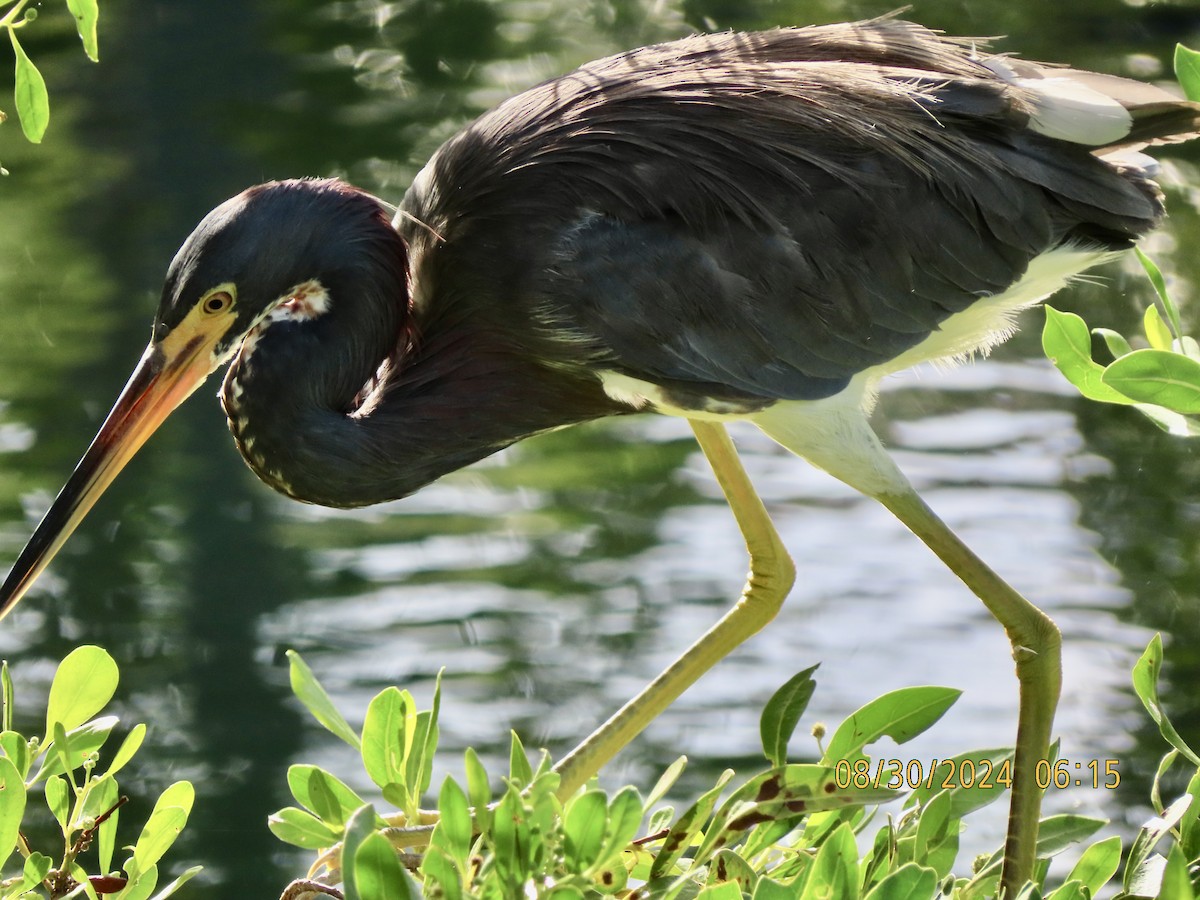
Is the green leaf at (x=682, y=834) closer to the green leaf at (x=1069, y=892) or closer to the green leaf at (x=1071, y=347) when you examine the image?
the green leaf at (x=1069, y=892)

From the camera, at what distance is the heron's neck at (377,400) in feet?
10.4

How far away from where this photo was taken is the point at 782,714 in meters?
2.62

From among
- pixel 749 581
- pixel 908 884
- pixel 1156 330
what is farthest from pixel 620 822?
pixel 749 581

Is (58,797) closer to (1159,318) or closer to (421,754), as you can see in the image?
(421,754)

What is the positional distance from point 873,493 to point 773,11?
24.8 feet

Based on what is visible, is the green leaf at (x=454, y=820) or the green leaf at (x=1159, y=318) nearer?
the green leaf at (x=454, y=820)

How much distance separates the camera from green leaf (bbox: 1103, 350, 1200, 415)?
198cm

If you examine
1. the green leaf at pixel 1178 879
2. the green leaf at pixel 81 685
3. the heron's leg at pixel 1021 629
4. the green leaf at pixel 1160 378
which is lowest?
the heron's leg at pixel 1021 629

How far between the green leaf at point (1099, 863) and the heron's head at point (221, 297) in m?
1.73

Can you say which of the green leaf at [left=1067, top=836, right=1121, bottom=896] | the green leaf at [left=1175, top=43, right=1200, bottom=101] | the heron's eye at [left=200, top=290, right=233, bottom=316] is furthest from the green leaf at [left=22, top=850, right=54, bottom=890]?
the green leaf at [left=1175, top=43, right=1200, bottom=101]

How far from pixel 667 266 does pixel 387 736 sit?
1.16 meters

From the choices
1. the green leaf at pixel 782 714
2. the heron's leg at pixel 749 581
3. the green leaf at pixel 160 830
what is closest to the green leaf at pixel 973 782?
the green leaf at pixel 782 714

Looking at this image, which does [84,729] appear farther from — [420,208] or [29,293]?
[29,293]

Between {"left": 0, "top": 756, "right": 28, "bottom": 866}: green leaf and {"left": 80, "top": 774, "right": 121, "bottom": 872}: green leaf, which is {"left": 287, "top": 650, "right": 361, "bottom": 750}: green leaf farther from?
{"left": 0, "top": 756, "right": 28, "bottom": 866}: green leaf
